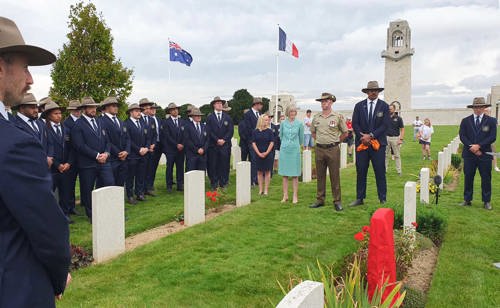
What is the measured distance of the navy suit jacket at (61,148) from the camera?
7963 mm

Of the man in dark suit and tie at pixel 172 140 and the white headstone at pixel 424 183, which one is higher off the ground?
the man in dark suit and tie at pixel 172 140

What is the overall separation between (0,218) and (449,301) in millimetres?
4378

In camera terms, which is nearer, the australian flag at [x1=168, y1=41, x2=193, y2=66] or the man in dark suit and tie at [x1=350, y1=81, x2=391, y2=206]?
the man in dark suit and tie at [x1=350, y1=81, x2=391, y2=206]

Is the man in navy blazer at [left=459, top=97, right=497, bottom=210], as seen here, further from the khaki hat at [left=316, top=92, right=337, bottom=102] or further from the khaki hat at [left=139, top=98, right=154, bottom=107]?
the khaki hat at [left=139, top=98, right=154, bottom=107]

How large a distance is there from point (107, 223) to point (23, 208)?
432 centimetres

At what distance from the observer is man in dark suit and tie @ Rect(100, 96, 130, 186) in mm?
9008

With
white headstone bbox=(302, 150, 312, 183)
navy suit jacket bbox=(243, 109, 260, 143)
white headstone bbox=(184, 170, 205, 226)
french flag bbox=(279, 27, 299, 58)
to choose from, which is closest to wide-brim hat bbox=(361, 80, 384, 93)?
white headstone bbox=(184, 170, 205, 226)

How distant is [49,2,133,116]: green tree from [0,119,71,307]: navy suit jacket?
1910 centimetres

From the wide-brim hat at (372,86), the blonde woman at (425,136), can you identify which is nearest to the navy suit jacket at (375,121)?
the wide-brim hat at (372,86)

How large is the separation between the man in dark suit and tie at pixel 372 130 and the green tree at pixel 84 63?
14349 mm

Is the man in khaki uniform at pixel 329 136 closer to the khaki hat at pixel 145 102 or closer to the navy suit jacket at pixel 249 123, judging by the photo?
the navy suit jacket at pixel 249 123

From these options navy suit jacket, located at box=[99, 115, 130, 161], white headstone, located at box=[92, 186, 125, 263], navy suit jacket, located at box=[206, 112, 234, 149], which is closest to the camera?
white headstone, located at box=[92, 186, 125, 263]

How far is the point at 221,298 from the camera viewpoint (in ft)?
15.0

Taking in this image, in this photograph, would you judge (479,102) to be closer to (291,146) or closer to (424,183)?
→ (424,183)
